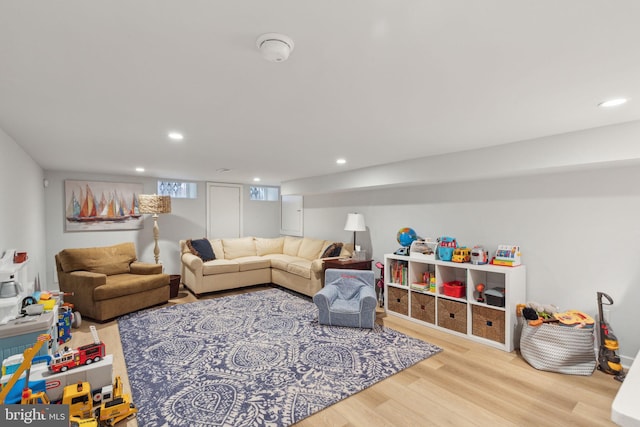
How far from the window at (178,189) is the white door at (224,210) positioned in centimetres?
31

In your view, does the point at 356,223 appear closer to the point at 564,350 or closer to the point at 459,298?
the point at 459,298

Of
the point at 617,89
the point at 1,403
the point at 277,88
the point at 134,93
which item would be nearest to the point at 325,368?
the point at 1,403

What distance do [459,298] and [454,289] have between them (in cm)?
11

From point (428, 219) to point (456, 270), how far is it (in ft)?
2.59

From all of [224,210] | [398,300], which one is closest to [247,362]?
[398,300]

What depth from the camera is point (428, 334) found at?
3.58 meters

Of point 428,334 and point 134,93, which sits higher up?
point 134,93

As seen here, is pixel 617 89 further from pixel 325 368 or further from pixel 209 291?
pixel 209 291

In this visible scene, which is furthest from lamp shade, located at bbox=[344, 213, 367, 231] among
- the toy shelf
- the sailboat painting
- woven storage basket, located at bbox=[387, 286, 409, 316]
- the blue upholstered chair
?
the sailboat painting

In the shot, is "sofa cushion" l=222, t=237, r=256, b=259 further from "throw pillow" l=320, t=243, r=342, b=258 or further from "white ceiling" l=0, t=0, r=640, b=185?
"white ceiling" l=0, t=0, r=640, b=185

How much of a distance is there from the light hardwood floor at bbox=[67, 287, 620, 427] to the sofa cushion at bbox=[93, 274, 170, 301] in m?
1.08

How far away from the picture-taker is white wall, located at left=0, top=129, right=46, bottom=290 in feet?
8.60

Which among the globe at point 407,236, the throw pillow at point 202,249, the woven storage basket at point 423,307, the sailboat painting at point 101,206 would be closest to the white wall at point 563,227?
the globe at point 407,236

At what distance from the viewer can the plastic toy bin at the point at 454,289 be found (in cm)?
356
